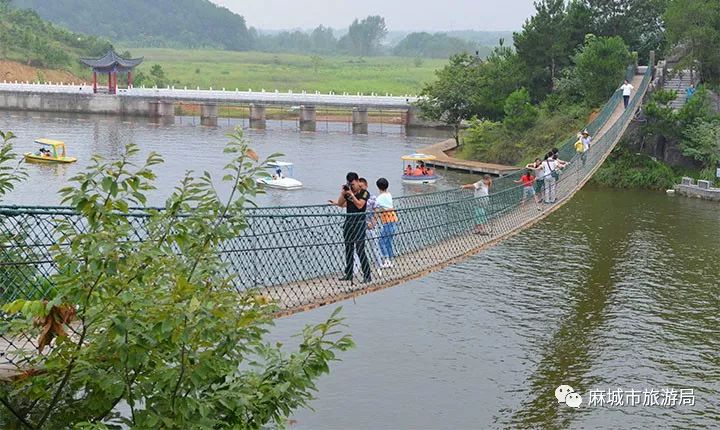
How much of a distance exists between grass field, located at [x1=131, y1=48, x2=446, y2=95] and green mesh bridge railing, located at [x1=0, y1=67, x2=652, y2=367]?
6474 cm

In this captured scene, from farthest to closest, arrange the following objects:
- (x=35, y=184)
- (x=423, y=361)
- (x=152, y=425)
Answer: (x=35, y=184) → (x=423, y=361) → (x=152, y=425)

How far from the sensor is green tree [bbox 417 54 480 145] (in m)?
48.1

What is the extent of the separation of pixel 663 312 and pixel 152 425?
1511 centimetres

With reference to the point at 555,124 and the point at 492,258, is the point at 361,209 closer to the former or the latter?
the point at 492,258

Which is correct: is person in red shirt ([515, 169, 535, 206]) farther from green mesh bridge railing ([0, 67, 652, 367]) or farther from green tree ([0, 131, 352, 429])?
green tree ([0, 131, 352, 429])

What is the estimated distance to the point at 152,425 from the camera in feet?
21.8

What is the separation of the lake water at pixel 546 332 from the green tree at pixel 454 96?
1662cm

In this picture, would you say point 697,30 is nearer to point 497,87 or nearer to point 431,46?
point 497,87

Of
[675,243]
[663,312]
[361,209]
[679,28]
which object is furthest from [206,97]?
[361,209]

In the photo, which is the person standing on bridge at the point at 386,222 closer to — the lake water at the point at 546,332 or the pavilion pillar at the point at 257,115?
the lake water at the point at 546,332

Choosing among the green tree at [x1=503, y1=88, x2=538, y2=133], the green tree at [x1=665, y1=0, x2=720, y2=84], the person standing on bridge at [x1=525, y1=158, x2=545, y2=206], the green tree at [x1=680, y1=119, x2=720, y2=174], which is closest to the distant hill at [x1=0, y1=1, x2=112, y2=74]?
the green tree at [x1=503, y1=88, x2=538, y2=133]

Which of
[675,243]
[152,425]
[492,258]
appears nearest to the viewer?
[152,425]

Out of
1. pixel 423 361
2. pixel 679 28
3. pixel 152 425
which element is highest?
pixel 679 28

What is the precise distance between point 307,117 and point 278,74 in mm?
39045
